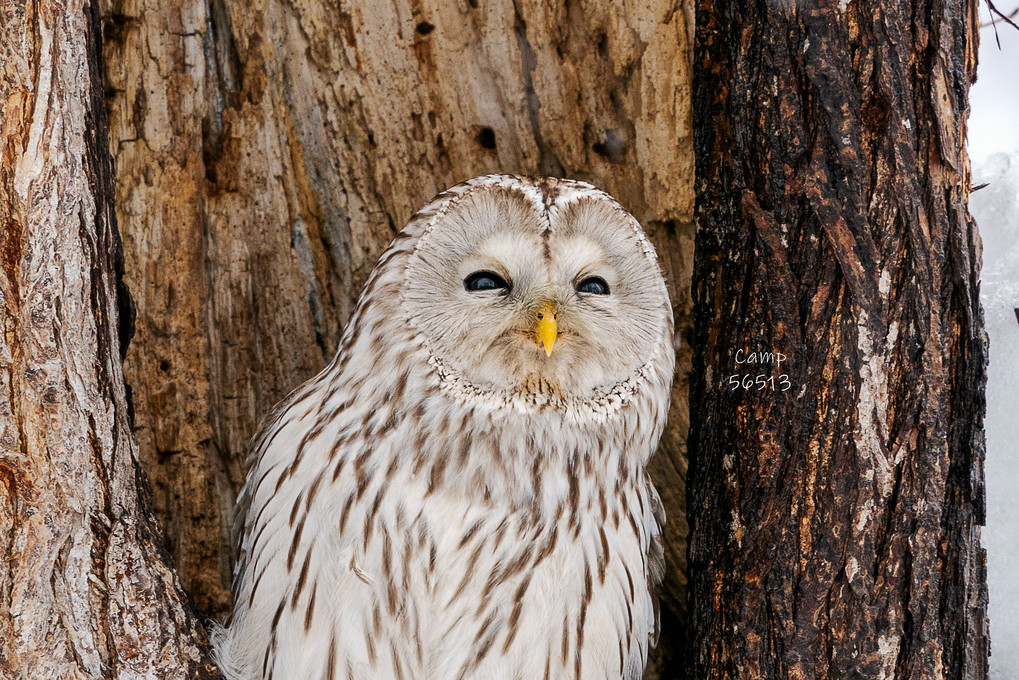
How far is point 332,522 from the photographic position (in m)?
2.09

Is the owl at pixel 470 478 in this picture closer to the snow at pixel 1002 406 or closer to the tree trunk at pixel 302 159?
the tree trunk at pixel 302 159

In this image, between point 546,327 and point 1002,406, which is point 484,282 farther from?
point 1002,406

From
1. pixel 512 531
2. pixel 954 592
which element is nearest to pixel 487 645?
pixel 512 531

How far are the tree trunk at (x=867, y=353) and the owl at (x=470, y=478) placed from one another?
12.9 inches

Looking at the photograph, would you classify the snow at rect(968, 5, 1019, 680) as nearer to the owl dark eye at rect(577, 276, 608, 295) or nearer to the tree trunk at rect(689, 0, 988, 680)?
the tree trunk at rect(689, 0, 988, 680)

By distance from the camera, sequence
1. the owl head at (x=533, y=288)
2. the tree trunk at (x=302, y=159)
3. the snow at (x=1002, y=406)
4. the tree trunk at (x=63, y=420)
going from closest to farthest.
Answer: the tree trunk at (x=63, y=420), the owl head at (x=533, y=288), the snow at (x=1002, y=406), the tree trunk at (x=302, y=159)

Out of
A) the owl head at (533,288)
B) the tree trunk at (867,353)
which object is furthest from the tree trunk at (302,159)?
the tree trunk at (867,353)

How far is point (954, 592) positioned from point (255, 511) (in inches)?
57.8

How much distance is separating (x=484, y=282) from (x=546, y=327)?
8.2 inches

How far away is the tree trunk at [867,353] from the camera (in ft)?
6.13

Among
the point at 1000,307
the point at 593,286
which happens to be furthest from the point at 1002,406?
the point at 593,286

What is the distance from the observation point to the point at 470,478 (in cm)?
209

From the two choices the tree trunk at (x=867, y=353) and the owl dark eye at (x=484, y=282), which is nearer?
the tree trunk at (x=867, y=353)

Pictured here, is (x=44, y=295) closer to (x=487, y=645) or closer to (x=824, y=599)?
(x=487, y=645)
